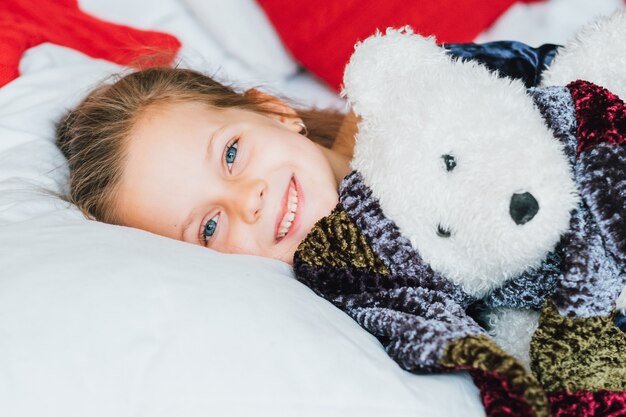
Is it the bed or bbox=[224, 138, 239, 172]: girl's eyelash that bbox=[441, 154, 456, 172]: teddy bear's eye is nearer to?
the bed

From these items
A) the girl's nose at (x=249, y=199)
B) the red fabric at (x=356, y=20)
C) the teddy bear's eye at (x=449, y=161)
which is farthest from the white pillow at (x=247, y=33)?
the teddy bear's eye at (x=449, y=161)

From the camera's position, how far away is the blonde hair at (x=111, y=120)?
3.15 ft

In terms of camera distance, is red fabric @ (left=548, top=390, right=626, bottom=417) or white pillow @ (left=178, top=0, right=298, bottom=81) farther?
white pillow @ (left=178, top=0, right=298, bottom=81)

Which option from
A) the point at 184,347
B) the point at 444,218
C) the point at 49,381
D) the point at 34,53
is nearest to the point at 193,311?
the point at 184,347

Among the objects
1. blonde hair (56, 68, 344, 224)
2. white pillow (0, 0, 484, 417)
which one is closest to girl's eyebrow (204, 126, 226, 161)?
blonde hair (56, 68, 344, 224)

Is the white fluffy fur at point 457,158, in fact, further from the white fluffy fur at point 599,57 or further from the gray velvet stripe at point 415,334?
the white fluffy fur at point 599,57

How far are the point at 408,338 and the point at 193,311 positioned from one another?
213 mm

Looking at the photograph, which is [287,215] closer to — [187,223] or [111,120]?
[187,223]

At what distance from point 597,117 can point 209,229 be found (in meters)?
0.51

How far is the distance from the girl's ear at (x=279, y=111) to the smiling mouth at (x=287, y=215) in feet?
0.73

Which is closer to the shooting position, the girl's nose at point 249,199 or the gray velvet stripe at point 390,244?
the gray velvet stripe at point 390,244

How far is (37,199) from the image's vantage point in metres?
0.85

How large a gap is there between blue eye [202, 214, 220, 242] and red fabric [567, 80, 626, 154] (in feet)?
1.55

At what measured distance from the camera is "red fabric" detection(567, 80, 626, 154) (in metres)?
0.70
